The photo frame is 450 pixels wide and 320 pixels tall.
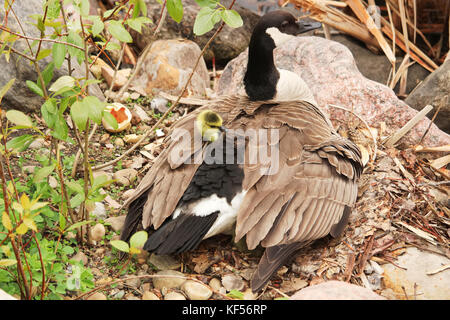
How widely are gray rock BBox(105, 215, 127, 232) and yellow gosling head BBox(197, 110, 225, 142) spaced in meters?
0.85

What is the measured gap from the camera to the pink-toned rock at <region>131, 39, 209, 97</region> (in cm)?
484

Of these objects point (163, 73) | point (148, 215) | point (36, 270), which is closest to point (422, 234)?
point (148, 215)

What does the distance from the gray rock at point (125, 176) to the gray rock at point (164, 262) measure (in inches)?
36.2

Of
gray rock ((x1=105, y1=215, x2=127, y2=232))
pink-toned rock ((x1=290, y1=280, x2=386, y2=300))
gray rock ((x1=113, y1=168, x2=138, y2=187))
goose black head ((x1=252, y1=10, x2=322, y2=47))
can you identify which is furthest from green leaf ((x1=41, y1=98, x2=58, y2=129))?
goose black head ((x1=252, y1=10, x2=322, y2=47))

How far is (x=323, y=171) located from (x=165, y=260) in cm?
120

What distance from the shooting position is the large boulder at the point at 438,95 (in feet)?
15.1

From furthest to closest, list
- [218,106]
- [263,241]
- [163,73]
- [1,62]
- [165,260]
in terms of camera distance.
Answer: [163,73], [1,62], [218,106], [165,260], [263,241]

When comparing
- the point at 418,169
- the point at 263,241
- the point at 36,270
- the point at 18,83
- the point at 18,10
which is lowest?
the point at 418,169

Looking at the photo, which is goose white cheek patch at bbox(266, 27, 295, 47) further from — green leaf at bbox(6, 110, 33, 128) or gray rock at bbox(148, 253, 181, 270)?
green leaf at bbox(6, 110, 33, 128)

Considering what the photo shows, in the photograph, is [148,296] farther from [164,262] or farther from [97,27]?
[97,27]

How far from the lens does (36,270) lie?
254 cm

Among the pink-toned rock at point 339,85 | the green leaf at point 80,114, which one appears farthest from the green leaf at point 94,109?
the pink-toned rock at point 339,85

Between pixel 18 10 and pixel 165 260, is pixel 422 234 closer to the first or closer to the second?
pixel 165 260

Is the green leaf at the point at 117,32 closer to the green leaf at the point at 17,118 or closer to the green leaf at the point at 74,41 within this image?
the green leaf at the point at 74,41
